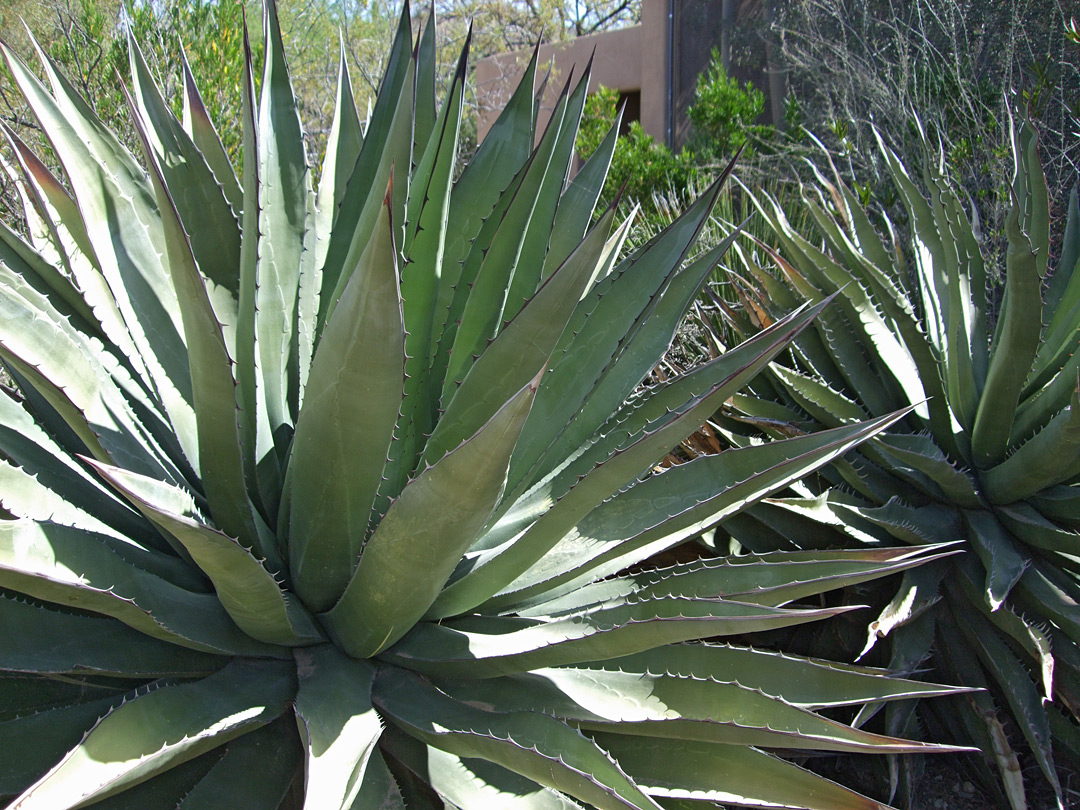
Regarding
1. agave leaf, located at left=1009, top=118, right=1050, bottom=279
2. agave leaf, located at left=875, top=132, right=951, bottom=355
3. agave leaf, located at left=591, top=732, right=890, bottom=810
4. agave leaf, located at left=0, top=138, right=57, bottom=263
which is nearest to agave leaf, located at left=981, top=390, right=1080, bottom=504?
agave leaf, located at left=875, top=132, right=951, bottom=355

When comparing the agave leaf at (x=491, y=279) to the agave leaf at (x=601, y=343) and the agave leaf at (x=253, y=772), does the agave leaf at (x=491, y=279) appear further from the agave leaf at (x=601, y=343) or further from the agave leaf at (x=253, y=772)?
the agave leaf at (x=253, y=772)

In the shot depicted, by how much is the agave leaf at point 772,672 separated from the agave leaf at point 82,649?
0.70m

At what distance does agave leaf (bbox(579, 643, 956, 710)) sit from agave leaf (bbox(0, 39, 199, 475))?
3.01 feet

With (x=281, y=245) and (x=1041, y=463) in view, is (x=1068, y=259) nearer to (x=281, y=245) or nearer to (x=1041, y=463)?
(x=1041, y=463)

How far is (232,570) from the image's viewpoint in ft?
3.83

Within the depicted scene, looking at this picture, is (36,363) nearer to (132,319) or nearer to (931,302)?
(132,319)

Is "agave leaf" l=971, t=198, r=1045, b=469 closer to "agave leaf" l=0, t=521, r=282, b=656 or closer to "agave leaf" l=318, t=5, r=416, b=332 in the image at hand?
"agave leaf" l=318, t=5, r=416, b=332

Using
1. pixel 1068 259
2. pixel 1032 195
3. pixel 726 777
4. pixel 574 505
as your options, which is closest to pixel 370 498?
pixel 574 505

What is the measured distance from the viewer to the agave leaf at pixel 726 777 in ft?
4.66

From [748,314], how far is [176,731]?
94.8 inches

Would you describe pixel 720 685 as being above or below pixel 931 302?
below

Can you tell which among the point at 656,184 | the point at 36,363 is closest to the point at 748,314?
the point at 36,363

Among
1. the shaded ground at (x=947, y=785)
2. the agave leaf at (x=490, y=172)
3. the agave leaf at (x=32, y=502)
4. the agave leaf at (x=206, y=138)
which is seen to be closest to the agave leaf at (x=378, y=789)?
the agave leaf at (x=32, y=502)

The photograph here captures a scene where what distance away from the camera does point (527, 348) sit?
1406 mm
